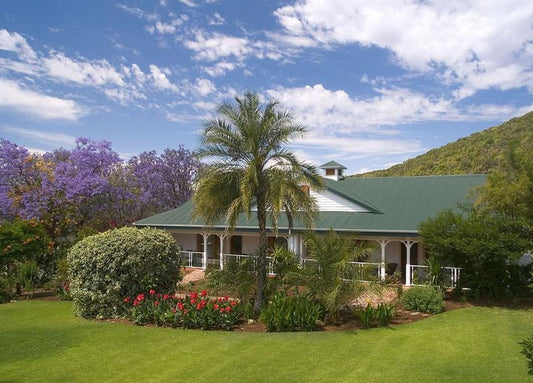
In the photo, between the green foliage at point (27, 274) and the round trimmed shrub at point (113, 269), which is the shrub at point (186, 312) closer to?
the round trimmed shrub at point (113, 269)

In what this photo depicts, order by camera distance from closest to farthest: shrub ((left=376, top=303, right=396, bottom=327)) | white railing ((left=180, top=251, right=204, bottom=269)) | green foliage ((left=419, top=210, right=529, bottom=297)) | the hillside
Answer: shrub ((left=376, top=303, right=396, bottom=327)) → green foliage ((left=419, top=210, right=529, bottom=297)) → white railing ((left=180, top=251, right=204, bottom=269)) → the hillside

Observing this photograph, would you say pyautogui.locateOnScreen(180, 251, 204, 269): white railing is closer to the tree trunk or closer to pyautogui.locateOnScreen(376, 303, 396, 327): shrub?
the tree trunk

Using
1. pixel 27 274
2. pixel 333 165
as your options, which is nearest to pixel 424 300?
pixel 333 165

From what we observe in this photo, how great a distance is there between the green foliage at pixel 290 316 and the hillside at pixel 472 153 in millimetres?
31111

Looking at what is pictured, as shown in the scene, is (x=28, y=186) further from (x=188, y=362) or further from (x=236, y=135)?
(x=188, y=362)

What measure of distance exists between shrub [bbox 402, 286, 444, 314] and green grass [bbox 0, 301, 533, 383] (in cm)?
71

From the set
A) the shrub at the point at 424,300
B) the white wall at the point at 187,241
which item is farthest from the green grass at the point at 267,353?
the white wall at the point at 187,241

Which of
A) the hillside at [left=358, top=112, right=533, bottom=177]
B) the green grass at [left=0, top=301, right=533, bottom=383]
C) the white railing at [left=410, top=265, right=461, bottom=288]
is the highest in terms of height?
the hillside at [left=358, top=112, right=533, bottom=177]

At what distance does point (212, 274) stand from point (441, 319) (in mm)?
6848

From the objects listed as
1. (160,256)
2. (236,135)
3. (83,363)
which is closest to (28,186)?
(160,256)

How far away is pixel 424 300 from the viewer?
45.8ft

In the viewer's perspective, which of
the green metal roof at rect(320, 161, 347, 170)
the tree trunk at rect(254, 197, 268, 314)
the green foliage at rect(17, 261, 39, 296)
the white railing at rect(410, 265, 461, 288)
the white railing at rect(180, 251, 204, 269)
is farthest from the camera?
the green metal roof at rect(320, 161, 347, 170)

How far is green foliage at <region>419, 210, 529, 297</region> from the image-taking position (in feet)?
46.6

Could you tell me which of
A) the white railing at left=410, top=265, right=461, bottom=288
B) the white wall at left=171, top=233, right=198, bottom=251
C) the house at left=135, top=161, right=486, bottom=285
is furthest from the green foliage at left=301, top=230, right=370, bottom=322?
the white wall at left=171, top=233, right=198, bottom=251
